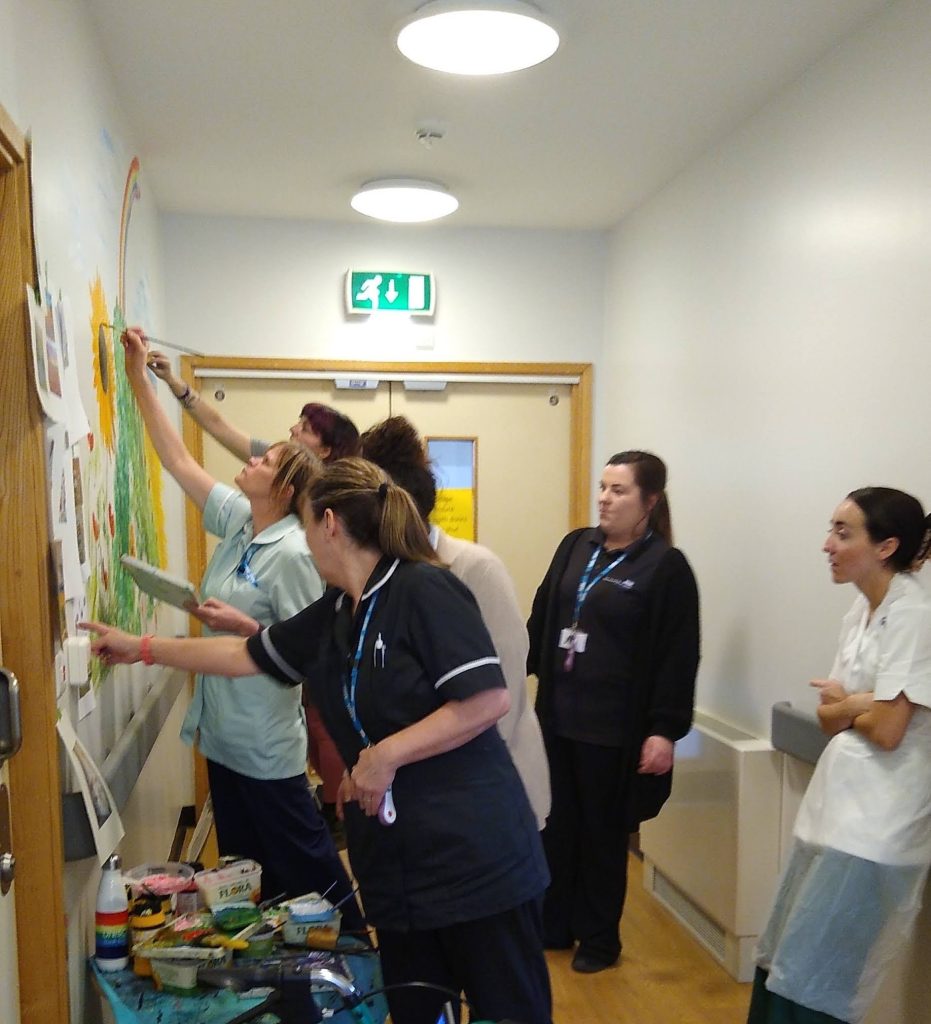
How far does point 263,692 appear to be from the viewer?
2.28m

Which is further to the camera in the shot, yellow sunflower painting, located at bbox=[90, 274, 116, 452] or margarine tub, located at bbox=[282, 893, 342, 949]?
yellow sunflower painting, located at bbox=[90, 274, 116, 452]

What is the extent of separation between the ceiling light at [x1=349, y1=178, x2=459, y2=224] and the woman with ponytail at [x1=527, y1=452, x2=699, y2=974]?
48.9 inches

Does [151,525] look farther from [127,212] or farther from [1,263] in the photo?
[1,263]

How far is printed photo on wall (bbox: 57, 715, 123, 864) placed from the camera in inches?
62.2

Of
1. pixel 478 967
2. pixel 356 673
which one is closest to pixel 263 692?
pixel 356 673

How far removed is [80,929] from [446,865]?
736 mm

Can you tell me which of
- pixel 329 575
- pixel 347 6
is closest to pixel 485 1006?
pixel 329 575

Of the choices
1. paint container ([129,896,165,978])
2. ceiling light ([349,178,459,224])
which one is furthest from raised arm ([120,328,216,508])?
ceiling light ([349,178,459,224])

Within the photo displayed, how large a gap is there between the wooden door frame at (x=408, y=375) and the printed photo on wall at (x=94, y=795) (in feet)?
7.55

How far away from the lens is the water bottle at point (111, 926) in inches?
69.1

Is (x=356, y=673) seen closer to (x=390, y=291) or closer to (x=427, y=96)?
(x=427, y=96)

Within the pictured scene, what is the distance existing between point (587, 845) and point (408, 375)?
2.05 m

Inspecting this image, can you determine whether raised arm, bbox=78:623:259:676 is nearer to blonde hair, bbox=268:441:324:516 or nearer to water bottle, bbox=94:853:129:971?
water bottle, bbox=94:853:129:971

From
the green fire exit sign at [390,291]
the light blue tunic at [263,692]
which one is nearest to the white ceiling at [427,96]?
the green fire exit sign at [390,291]
